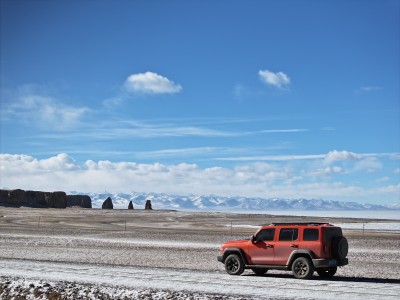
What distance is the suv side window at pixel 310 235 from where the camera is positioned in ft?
70.3

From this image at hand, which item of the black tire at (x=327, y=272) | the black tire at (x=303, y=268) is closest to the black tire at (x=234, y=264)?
the black tire at (x=303, y=268)

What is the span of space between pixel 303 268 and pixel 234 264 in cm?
295

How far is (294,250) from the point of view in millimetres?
21641

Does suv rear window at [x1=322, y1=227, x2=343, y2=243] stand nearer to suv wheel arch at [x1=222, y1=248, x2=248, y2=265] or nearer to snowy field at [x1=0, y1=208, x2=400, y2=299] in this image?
snowy field at [x1=0, y1=208, x2=400, y2=299]

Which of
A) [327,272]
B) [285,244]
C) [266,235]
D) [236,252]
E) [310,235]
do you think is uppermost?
[310,235]

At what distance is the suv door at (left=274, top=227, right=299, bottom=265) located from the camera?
21750mm

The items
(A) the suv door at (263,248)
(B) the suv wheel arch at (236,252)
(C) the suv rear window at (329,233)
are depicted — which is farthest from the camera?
(B) the suv wheel arch at (236,252)

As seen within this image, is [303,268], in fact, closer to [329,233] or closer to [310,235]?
[310,235]

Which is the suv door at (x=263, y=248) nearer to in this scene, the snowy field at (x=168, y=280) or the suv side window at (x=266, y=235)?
the suv side window at (x=266, y=235)

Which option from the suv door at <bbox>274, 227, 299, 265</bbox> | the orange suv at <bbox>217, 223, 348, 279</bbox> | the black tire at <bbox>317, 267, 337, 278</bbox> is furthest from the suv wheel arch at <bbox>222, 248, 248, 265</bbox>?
the black tire at <bbox>317, 267, 337, 278</bbox>

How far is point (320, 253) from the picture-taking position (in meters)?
21.1

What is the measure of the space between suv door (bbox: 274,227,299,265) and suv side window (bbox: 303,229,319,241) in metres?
0.32

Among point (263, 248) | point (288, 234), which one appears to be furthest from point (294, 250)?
point (263, 248)

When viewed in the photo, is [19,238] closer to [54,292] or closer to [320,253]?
[54,292]
